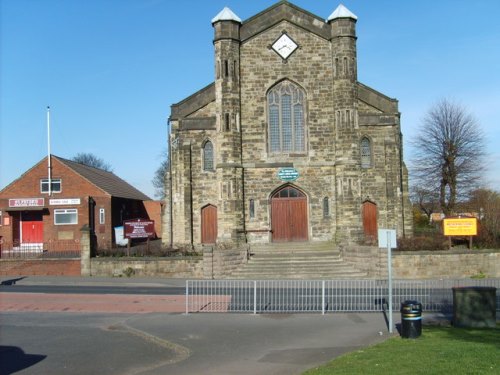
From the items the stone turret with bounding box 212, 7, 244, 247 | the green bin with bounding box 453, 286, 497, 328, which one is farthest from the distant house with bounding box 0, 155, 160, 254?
the green bin with bounding box 453, 286, 497, 328

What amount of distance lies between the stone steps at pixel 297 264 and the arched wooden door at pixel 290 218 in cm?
141

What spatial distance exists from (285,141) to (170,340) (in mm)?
21198

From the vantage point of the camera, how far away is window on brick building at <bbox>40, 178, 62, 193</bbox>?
1700 inches

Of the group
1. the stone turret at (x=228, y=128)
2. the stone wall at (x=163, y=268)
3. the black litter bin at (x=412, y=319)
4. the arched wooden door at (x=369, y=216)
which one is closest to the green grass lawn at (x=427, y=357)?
the black litter bin at (x=412, y=319)

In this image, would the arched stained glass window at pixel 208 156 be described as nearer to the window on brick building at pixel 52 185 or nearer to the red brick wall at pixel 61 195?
the red brick wall at pixel 61 195

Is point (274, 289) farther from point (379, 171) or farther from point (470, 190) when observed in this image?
point (470, 190)

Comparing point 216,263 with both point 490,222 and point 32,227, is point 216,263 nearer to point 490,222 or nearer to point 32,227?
point 490,222

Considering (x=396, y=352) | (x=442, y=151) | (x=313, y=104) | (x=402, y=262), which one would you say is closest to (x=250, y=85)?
(x=313, y=104)

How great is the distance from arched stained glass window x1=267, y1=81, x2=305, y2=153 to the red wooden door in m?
20.4

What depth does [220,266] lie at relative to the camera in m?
Answer: 27.5

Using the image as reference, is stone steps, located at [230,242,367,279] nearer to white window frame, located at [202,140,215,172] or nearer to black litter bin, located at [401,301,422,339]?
white window frame, located at [202,140,215,172]

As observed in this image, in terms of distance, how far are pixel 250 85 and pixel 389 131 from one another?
828 cm

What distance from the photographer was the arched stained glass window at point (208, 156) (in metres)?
33.6

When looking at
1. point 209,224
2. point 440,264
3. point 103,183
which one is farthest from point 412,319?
point 103,183
